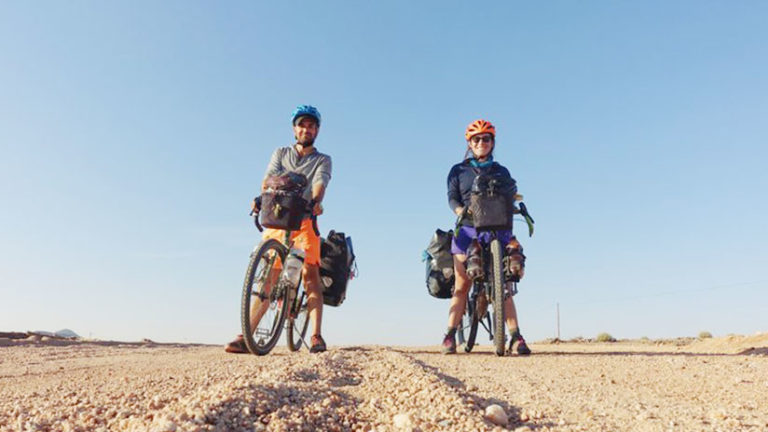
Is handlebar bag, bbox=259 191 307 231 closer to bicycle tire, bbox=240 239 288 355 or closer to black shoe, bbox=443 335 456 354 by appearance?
bicycle tire, bbox=240 239 288 355

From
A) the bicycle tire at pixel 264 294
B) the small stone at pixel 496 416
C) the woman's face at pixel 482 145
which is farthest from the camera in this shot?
the woman's face at pixel 482 145

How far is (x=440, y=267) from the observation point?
6.82m

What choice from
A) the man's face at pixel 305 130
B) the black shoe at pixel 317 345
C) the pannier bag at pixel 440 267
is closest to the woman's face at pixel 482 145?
the pannier bag at pixel 440 267

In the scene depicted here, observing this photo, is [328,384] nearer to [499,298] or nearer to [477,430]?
[477,430]

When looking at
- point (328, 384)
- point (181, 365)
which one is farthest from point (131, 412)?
point (181, 365)

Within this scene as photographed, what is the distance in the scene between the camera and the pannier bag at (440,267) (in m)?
6.78

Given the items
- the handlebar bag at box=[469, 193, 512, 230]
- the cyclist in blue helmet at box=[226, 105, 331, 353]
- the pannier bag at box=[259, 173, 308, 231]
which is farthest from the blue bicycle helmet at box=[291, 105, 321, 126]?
the handlebar bag at box=[469, 193, 512, 230]

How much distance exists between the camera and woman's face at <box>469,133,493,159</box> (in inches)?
256

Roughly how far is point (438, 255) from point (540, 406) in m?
4.35

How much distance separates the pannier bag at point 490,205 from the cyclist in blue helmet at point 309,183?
5.20ft

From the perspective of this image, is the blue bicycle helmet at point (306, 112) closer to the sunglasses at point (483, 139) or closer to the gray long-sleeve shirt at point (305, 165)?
the gray long-sleeve shirt at point (305, 165)

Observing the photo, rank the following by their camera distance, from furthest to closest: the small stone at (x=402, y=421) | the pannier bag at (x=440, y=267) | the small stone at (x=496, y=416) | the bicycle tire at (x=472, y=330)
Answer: the bicycle tire at (x=472, y=330) → the pannier bag at (x=440, y=267) → the small stone at (x=496, y=416) → the small stone at (x=402, y=421)

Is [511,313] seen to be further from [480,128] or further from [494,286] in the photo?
[480,128]

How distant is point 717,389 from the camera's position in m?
3.42
